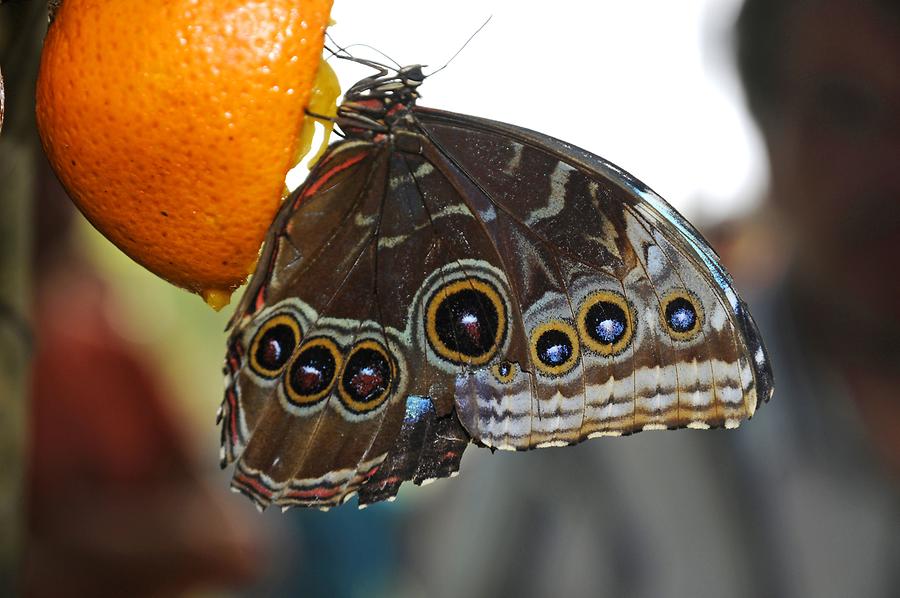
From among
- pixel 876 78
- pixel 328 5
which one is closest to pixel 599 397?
pixel 328 5

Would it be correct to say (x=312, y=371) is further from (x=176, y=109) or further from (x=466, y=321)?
(x=176, y=109)

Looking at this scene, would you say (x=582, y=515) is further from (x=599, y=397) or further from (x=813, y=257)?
(x=599, y=397)

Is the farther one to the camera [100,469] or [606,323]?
[100,469]

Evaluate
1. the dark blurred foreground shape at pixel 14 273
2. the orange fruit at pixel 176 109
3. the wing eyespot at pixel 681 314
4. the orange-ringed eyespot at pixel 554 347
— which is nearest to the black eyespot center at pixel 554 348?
the orange-ringed eyespot at pixel 554 347

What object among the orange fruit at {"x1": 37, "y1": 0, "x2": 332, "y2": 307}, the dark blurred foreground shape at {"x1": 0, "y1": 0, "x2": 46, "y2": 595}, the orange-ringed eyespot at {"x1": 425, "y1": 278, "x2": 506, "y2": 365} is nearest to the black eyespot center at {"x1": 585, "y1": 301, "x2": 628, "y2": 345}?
the orange-ringed eyespot at {"x1": 425, "y1": 278, "x2": 506, "y2": 365}

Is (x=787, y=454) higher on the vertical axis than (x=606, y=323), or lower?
lower

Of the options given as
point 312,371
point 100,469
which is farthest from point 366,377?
point 100,469
